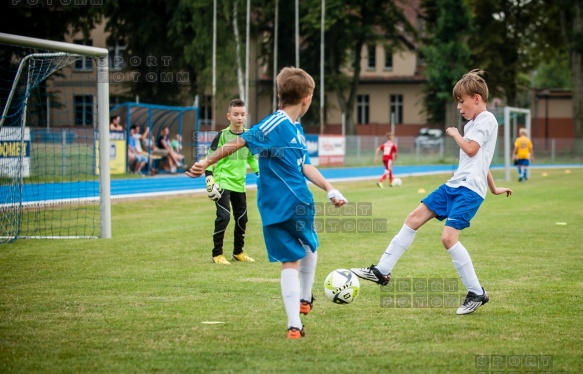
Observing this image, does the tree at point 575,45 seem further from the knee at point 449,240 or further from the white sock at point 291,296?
the white sock at point 291,296

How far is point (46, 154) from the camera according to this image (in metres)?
21.2

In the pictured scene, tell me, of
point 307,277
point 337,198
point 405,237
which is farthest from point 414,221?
point 337,198

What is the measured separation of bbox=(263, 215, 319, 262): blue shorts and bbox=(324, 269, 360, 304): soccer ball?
714 mm

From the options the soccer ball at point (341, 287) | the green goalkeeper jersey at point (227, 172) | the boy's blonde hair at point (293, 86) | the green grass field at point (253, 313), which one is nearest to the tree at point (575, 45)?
the green grass field at point (253, 313)

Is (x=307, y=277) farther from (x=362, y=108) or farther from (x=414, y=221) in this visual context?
(x=362, y=108)

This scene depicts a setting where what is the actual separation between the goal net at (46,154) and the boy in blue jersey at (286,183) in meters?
4.90

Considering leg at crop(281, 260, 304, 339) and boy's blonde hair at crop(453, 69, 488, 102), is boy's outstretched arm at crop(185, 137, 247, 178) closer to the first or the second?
leg at crop(281, 260, 304, 339)

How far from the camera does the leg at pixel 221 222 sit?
398 inches

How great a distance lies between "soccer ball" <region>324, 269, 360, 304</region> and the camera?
265 inches

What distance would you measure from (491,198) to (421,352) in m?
17.2

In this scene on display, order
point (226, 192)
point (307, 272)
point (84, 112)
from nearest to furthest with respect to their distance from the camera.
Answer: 1. point (307, 272)
2. point (226, 192)
3. point (84, 112)

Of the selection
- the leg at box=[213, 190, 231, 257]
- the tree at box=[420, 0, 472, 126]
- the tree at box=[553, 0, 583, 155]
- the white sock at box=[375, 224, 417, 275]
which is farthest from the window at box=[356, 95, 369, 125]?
the white sock at box=[375, 224, 417, 275]

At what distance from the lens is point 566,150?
52875 millimetres

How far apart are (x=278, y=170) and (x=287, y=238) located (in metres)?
0.50
